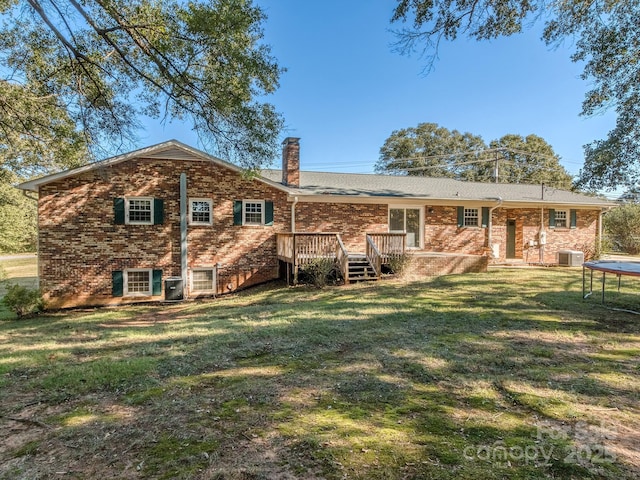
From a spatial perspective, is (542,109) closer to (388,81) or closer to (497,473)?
(388,81)

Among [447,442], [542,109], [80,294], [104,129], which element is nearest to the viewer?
[447,442]

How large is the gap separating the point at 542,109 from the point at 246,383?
18116 millimetres

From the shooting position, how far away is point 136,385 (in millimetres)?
3895

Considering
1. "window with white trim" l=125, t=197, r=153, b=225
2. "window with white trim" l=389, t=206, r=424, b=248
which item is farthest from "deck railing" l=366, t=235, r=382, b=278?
"window with white trim" l=125, t=197, r=153, b=225

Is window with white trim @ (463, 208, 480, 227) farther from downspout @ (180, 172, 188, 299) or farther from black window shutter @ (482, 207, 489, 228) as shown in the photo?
downspout @ (180, 172, 188, 299)

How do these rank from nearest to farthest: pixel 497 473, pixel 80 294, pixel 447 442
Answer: pixel 497 473, pixel 447 442, pixel 80 294

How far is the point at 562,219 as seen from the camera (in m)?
17.4

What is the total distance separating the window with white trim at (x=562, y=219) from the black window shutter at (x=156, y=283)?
18.2m

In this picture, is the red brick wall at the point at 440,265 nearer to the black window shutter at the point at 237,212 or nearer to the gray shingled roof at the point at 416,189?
the gray shingled roof at the point at 416,189

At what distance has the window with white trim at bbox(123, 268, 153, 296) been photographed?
1228cm

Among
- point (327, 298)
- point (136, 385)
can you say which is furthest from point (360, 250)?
point (136, 385)

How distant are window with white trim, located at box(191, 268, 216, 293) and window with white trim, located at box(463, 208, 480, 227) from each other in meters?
11.1

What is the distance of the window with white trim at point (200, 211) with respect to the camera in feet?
41.9

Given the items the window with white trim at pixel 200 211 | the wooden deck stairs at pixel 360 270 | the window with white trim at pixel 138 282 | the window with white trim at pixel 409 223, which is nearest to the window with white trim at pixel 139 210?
the window with white trim at pixel 200 211
